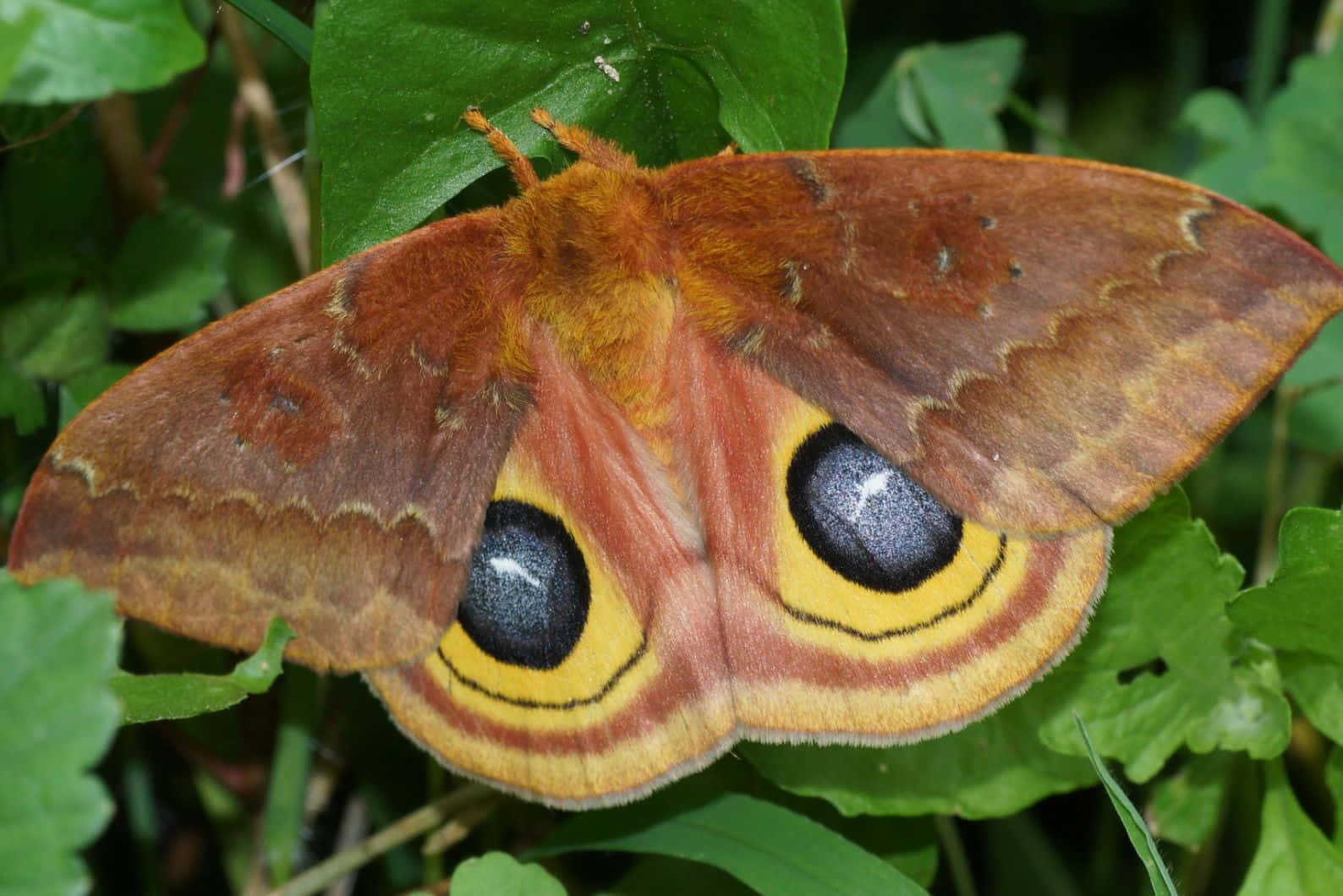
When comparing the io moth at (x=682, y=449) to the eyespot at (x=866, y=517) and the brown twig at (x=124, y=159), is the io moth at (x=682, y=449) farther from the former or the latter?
the brown twig at (x=124, y=159)

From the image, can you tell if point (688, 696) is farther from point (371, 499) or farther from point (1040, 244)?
point (1040, 244)

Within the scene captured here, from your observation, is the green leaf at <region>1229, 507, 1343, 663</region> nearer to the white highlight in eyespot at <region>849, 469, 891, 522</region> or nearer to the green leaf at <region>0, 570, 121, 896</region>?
the white highlight in eyespot at <region>849, 469, 891, 522</region>

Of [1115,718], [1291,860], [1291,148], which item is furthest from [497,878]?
[1291,148]

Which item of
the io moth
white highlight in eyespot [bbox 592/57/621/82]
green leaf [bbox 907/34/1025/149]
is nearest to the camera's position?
the io moth

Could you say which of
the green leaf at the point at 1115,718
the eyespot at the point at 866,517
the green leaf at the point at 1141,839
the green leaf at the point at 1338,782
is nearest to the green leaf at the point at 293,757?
the green leaf at the point at 1115,718

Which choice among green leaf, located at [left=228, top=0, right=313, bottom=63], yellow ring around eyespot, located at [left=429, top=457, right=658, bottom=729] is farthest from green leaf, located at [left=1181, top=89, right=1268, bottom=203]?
green leaf, located at [left=228, top=0, right=313, bottom=63]

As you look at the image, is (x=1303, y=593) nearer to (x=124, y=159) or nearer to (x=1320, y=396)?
(x=1320, y=396)
